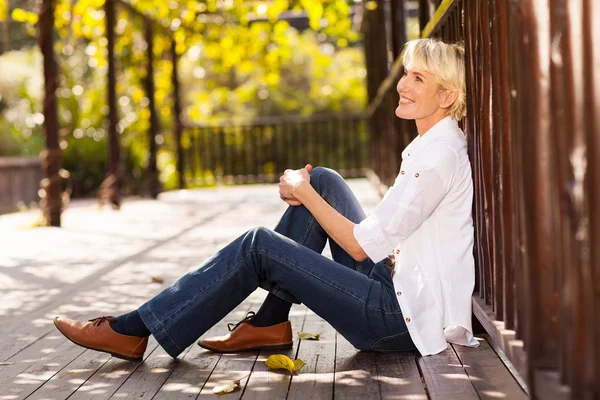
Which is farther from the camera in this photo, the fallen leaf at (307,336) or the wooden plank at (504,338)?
the fallen leaf at (307,336)

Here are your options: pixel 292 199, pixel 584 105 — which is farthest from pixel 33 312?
pixel 584 105

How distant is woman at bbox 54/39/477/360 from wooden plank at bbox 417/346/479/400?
5 cm

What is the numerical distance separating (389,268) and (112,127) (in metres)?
7.96

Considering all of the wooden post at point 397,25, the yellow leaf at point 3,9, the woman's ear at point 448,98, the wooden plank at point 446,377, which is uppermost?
the yellow leaf at point 3,9

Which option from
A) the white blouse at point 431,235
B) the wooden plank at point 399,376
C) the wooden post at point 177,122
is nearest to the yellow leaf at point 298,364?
the wooden plank at point 399,376

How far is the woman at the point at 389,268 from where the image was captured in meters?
2.91

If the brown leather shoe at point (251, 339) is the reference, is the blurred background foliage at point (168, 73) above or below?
above

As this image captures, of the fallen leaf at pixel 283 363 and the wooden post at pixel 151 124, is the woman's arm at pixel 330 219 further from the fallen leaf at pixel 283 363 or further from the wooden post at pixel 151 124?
the wooden post at pixel 151 124

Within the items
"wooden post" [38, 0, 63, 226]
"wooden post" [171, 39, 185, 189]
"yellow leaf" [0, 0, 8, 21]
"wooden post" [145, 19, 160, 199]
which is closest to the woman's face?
"wooden post" [38, 0, 63, 226]

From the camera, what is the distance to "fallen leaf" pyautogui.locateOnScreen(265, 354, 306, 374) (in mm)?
2969

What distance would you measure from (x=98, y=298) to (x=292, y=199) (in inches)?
65.1

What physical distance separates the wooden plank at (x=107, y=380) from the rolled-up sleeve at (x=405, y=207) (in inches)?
33.4

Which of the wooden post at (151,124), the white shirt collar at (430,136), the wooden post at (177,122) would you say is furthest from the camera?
the wooden post at (177,122)

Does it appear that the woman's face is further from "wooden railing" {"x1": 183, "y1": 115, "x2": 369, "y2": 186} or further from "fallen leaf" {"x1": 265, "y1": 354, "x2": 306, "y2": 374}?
"wooden railing" {"x1": 183, "y1": 115, "x2": 369, "y2": 186}
